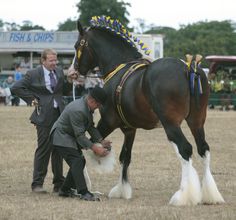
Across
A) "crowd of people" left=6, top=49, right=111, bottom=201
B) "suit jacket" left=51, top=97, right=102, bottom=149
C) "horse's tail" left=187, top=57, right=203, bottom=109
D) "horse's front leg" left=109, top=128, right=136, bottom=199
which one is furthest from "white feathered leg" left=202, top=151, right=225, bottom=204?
"suit jacket" left=51, top=97, right=102, bottom=149

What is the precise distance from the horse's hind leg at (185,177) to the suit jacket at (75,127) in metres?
Result: 0.99


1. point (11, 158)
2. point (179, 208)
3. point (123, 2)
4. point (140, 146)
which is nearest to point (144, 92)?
point (179, 208)

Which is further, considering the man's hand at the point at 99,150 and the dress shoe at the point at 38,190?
the dress shoe at the point at 38,190

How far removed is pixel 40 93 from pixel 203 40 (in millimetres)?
72032

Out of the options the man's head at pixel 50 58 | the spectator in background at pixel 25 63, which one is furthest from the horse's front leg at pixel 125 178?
the spectator in background at pixel 25 63

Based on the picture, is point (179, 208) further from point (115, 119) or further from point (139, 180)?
point (139, 180)

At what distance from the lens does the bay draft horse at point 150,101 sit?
7.86 metres

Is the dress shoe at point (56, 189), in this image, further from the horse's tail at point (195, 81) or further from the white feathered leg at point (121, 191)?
the horse's tail at point (195, 81)

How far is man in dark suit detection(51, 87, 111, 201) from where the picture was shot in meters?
8.19

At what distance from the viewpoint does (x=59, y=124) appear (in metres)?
8.45

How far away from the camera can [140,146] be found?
14906mm

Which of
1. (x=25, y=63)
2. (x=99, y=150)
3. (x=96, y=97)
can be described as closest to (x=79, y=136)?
(x=99, y=150)

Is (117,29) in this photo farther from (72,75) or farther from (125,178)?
(125,178)

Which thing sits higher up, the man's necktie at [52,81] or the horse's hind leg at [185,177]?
the man's necktie at [52,81]
